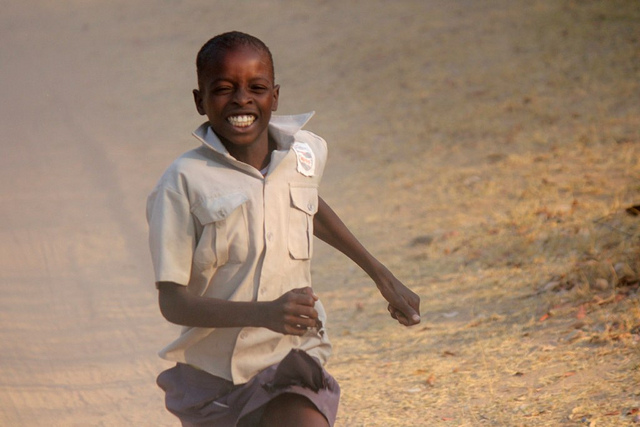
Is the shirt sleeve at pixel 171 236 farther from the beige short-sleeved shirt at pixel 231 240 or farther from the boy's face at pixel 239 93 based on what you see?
the boy's face at pixel 239 93

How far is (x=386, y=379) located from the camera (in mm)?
4785

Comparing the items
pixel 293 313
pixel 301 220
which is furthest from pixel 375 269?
pixel 293 313

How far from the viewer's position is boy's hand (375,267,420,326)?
111 inches

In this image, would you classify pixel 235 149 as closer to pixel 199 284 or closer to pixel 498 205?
pixel 199 284

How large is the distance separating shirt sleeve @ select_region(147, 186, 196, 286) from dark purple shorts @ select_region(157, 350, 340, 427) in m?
0.32

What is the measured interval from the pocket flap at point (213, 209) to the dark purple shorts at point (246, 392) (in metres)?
0.42

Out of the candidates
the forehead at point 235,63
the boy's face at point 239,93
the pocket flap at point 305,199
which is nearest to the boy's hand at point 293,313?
the pocket flap at point 305,199

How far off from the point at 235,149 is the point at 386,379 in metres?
2.42

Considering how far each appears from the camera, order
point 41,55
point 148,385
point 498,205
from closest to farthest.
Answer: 1. point 148,385
2. point 498,205
3. point 41,55

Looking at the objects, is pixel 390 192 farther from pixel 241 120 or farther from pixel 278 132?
pixel 241 120

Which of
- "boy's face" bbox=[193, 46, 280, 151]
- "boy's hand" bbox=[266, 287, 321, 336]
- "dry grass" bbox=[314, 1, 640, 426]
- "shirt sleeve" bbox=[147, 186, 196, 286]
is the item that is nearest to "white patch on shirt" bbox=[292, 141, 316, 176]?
"boy's face" bbox=[193, 46, 280, 151]

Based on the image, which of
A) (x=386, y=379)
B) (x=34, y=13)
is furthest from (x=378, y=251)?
(x=34, y=13)

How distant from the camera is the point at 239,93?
8.38ft

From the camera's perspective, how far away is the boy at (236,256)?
2.48 m
